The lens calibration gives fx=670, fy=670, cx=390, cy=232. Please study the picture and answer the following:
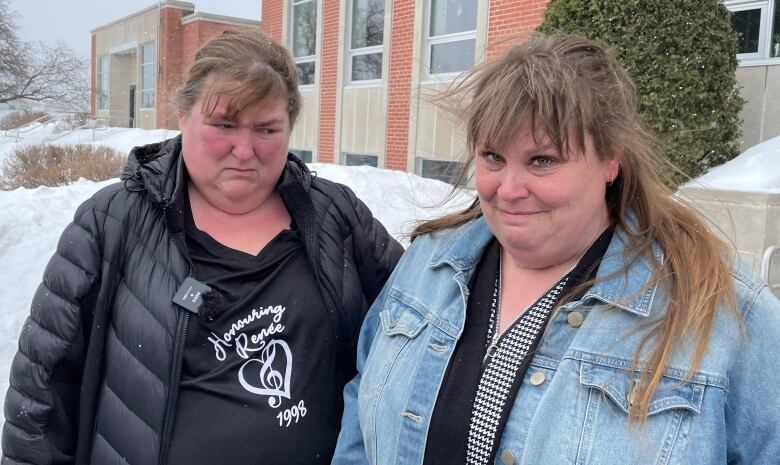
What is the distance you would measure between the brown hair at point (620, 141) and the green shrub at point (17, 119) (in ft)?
122

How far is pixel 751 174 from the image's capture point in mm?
5199

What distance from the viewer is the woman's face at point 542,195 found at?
1.55 m

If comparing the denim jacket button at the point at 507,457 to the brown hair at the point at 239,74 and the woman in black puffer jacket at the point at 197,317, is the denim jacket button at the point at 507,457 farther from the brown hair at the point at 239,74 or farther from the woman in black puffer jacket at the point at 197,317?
the brown hair at the point at 239,74

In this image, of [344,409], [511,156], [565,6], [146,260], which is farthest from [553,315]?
[565,6]

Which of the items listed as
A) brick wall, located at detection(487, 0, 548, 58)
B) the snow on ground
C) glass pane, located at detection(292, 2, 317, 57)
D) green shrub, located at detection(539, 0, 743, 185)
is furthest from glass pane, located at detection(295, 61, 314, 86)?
green shrub, located at detection(539, 0, 743, 185)

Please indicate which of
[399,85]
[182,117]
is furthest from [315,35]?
[182,117]

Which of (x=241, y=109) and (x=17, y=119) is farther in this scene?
(x=17, y=119)

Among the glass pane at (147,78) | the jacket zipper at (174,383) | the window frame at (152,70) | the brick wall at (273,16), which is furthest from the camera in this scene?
the glass pane at (147,78)

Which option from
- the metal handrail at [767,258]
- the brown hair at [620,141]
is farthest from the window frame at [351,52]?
the brown hair at [620,141]

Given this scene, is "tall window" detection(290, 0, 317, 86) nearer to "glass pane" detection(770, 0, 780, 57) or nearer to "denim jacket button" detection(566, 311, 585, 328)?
"glass pane" detection(770, 0, 780, 57)

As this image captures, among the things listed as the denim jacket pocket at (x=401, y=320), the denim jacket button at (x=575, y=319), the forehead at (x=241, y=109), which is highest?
the forehead at (x=241, y=109)

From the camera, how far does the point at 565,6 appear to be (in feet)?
20.2

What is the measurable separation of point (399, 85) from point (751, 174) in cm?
818

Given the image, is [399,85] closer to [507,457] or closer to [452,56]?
[452,56]
